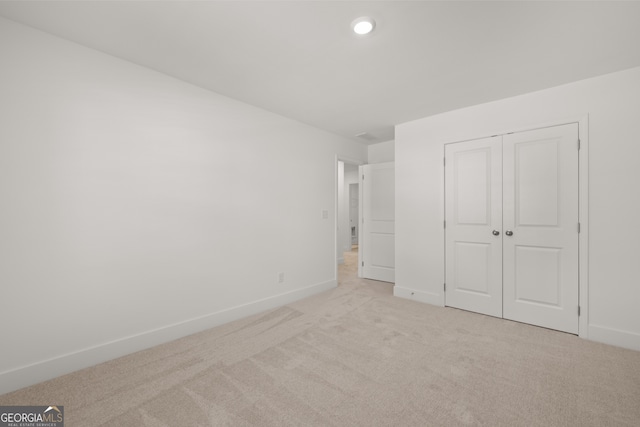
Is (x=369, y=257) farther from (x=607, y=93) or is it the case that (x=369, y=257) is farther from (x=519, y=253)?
(x=607, y=93)

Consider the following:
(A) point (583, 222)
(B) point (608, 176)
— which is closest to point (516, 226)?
(A) point (583, 222)

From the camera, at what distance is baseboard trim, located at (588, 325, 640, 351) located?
2.38 meters

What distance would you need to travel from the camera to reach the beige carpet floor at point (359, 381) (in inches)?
64.2

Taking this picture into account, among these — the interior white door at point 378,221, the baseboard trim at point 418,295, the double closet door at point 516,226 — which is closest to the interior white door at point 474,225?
the double closet door at point 516,226

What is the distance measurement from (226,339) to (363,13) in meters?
2.95

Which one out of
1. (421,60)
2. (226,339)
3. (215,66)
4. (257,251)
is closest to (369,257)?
(257,251)

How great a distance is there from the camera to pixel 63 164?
2.04m

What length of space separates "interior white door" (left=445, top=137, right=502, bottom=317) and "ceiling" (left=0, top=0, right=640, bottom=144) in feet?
2.37

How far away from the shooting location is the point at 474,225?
329 cm

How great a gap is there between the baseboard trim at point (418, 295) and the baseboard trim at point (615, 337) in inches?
55.5

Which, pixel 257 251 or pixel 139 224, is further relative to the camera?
pixel 257 251

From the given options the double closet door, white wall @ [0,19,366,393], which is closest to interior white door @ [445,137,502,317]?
the double closet door
